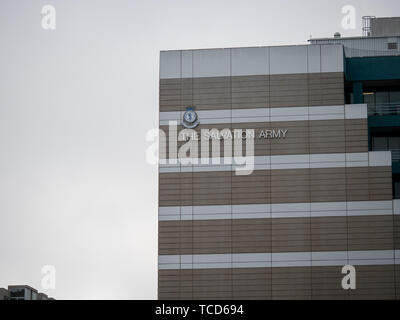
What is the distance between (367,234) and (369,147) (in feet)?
32.1

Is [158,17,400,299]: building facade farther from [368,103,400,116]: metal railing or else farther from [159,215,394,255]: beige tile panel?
[368,103,400,116]: metal railing

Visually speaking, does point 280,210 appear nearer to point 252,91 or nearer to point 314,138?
point 314,138

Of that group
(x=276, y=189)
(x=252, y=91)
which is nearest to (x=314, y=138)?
(x=276, y=189)

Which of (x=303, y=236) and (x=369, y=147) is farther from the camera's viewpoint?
(x=369, y=147)

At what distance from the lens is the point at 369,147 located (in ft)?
→ 240

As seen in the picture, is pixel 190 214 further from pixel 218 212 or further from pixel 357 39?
pixel 357 39

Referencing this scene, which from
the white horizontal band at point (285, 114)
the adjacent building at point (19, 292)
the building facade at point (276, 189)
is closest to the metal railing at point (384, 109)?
the building facade at point (276, 189)

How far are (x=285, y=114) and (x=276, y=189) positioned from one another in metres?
6.13

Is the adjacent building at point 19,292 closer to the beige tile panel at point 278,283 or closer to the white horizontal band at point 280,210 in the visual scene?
the white horizontal band at point 280,210

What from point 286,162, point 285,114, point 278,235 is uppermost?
point 285,114

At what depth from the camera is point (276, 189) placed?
67938 mm

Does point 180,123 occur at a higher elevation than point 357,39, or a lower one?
lower
